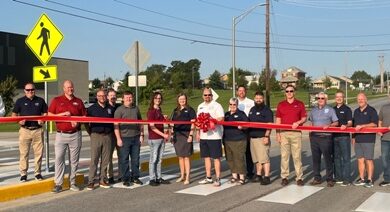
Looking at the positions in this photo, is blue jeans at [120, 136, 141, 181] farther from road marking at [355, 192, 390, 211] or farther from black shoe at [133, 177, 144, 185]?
road marking at [355, 192, 390, 211]

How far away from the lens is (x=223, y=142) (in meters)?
10.8

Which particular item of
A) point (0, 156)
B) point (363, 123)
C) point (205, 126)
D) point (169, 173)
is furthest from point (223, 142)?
point (0, 156)

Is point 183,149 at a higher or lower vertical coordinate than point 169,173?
higher

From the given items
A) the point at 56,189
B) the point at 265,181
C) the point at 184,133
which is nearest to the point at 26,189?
the point at 56,189

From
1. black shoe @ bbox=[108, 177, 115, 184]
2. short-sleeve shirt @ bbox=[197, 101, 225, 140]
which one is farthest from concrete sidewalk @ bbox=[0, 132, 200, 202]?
short-sleeve shirt @ bbox=[197, 101, 225, 140]

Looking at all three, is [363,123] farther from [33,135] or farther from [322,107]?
[33,135]

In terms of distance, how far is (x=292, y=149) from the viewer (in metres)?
10.5

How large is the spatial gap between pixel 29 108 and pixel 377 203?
678 cm

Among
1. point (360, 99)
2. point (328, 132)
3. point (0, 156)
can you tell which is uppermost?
point (360, 99)

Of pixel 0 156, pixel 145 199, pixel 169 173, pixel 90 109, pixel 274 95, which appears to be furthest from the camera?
pixel 274 95

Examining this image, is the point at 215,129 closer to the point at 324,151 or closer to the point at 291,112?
the point at 291,112

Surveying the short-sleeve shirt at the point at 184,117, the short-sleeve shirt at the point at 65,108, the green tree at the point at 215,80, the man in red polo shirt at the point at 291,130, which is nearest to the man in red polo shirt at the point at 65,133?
the short-sleeve shirt at the point at 65,108

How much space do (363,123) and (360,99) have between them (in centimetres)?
49

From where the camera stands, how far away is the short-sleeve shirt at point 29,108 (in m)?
10.1
